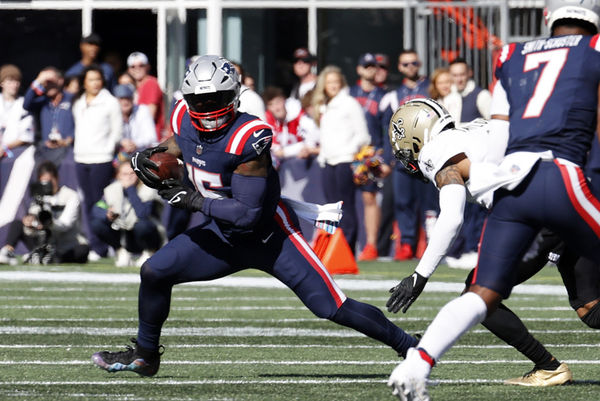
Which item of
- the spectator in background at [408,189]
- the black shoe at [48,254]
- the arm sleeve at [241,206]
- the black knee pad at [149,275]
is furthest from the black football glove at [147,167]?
the spectator in background at [408,189]

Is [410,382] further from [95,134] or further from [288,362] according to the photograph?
[95,134]

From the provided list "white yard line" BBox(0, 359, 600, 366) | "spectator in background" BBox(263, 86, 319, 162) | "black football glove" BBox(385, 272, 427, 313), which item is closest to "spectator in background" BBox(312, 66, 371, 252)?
"spectator in background" BBox(263, 86, 319, 162)

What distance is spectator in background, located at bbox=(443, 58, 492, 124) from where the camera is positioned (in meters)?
13.2

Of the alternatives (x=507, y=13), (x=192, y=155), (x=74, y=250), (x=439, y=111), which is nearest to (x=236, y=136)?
(x=192, y=155)

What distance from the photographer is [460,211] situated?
5.89 m

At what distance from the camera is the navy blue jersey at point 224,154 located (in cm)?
660

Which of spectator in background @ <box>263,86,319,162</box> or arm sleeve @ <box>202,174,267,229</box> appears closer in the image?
arm sleeve @ <box>202,174,267,229</box>

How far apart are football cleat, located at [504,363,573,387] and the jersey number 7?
4.76 feet

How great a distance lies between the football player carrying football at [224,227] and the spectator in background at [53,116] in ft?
26.3

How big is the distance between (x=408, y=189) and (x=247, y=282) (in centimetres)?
239

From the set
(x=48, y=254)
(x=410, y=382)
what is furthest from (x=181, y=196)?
(x=48, y=254)

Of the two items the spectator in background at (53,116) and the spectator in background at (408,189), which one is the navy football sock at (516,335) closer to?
the spectator in background at (408,189)

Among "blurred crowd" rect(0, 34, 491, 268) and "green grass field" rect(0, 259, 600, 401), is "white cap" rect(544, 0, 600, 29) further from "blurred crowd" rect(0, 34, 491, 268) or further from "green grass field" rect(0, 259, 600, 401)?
"blurred crowd" rect(0, 34, 491, 268)

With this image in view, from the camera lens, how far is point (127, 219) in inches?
537
